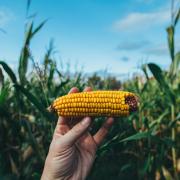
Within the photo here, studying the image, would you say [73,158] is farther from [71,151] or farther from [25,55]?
[25,55]

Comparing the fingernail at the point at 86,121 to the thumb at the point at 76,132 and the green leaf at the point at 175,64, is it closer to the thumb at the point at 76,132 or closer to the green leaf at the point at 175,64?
the thumb at the point at 76,132

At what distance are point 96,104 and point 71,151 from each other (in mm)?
290

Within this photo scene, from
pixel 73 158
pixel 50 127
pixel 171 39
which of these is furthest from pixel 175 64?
pixel 73 158

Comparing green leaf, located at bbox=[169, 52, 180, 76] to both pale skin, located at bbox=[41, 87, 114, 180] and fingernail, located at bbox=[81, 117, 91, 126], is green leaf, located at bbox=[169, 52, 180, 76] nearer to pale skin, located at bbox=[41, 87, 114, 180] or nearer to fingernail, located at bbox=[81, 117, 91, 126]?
pale skin, located at bbox=[41, 87, 114, 180]

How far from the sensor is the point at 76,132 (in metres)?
2.15

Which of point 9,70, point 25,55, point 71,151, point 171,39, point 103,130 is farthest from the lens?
point 171,39

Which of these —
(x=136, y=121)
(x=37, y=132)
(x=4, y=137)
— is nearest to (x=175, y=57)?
(x=136, y=121)

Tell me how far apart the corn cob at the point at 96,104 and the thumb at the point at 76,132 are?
0.18 ft

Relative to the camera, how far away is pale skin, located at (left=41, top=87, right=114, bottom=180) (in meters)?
2.18

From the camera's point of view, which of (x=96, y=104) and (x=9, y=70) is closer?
(x=96, y=104)

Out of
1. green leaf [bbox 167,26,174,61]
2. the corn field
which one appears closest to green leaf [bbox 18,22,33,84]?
the corn field

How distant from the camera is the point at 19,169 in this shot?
4602 millimetres

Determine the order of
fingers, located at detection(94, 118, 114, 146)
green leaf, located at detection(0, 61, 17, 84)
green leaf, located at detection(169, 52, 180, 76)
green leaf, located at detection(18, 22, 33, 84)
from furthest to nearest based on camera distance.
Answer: green leaf, located at detection(169, 52, 180, 76) → green leaf, located at detection(18, 22, 33, 84) → green leaf, located at detection(0, 61, 17, 84) → fingers, located at detection(94, 118, 114, 146)

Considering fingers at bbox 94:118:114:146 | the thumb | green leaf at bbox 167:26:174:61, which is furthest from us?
green leaf at bbox 167:26:174:61
